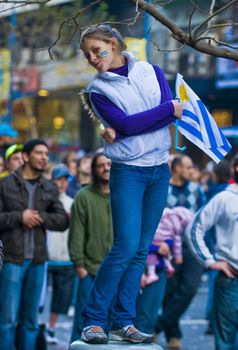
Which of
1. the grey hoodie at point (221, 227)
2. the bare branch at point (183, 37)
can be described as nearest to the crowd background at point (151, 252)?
the grey hoodie at point (221, 227)

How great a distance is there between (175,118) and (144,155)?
1.04 ft

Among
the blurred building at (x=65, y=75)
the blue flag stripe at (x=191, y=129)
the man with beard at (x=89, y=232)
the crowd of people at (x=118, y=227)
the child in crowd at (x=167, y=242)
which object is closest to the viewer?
the crowd of people at (x=118, y=227)

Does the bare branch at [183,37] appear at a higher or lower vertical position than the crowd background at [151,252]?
higher

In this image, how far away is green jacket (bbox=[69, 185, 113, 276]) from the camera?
11156 mm

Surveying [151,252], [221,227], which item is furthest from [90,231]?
[221,227]

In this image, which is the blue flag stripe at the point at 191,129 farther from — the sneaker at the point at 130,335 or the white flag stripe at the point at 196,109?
the sneaker at the point at 130,335

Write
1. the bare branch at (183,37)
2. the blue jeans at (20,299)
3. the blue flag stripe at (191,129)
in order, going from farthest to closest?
the blue jeans at (20,299) < the blue flag stripe at (191,129) < the bare branch at (183,37)

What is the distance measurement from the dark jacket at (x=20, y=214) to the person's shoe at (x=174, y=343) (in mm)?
2992

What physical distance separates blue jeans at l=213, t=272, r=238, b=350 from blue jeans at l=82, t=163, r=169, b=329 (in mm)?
2428

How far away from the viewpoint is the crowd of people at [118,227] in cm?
739

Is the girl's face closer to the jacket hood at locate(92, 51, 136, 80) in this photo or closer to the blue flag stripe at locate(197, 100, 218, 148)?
the jacket hood at locate(92, 51, 136, 80)

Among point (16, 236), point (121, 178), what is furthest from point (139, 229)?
point (16, 236)

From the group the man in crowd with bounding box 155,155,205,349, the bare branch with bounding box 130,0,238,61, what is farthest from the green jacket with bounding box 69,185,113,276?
the bare branch with bounding box 130,0,238,61

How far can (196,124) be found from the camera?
7617 millimetres
